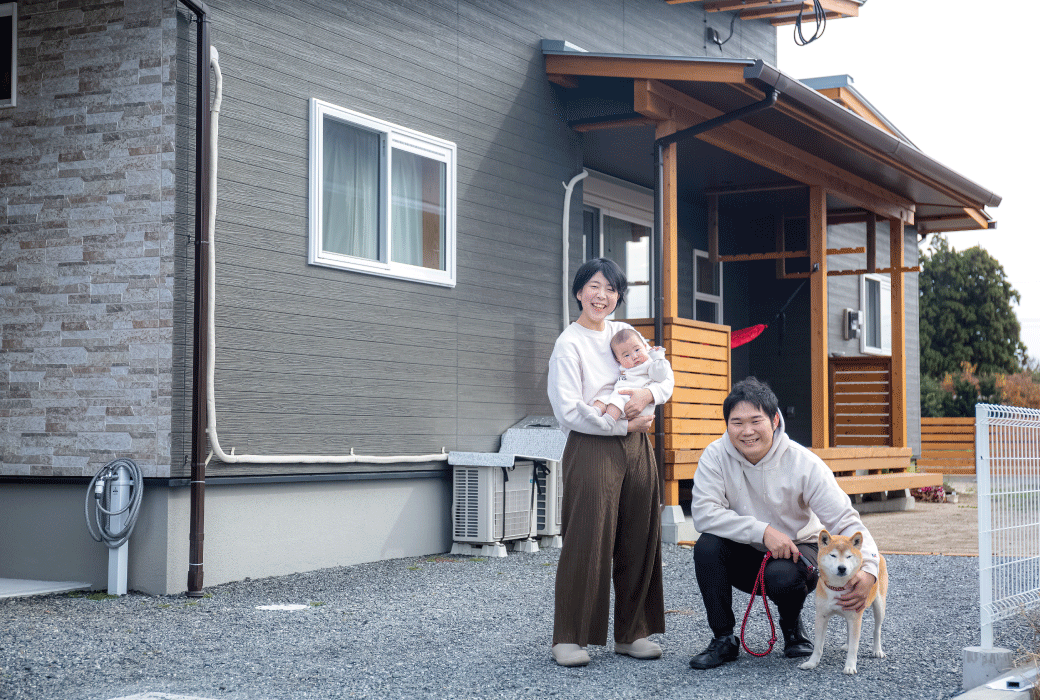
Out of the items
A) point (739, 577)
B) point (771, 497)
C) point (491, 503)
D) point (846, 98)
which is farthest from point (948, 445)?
point (771, 497)

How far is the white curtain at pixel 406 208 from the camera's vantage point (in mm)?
7434

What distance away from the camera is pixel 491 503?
7.42 meters

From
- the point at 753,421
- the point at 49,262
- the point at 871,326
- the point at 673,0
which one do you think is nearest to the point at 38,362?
the point at 49,262

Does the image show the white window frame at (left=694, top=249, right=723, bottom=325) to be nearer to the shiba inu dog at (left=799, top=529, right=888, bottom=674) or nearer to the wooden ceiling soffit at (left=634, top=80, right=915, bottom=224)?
the wooden ceiling soffit at (left=634, top=80, right=915, bottom=224)

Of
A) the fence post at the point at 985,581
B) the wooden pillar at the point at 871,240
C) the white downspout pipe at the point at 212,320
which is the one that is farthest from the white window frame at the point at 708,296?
the fence post at the point at 985,581

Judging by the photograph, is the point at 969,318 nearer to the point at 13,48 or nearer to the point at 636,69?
the point at 636,69

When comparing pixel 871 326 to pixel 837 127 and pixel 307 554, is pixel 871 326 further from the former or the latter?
pixel 307 554

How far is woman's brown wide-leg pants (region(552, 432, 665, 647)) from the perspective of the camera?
13.8 ft

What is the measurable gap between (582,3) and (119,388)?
5.65 m

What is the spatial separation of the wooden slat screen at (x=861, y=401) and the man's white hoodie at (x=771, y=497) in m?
8.83

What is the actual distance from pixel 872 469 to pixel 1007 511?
8.08m

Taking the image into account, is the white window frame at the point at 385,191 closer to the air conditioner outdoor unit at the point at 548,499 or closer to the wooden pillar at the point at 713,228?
the air conditioner outdoor unit at the point at 548,499

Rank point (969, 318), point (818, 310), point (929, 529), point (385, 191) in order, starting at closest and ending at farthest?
point (385, 191) → point (929, 529) → point (818, 310) → point (969, 318)

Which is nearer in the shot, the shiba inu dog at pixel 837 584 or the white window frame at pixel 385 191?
the shiba inu dog at pixel 837 584
